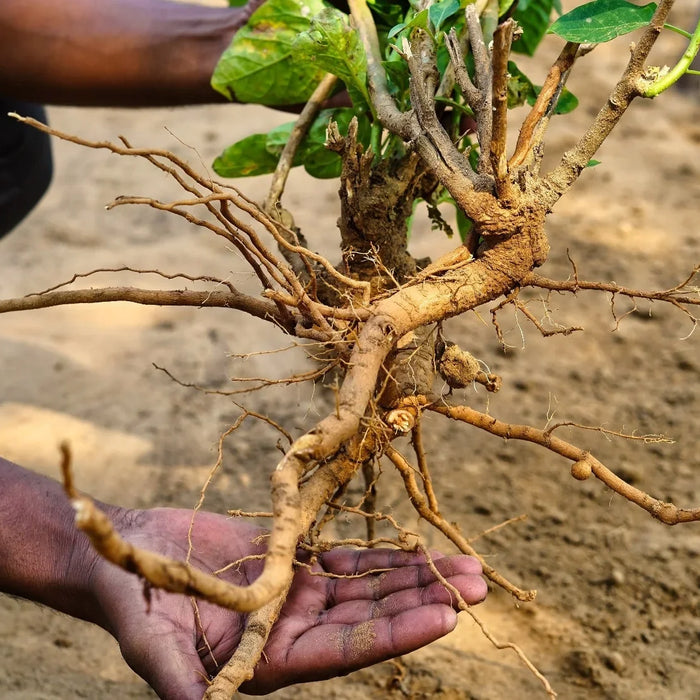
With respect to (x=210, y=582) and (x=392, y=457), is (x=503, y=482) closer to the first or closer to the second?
(x=392, y=457)

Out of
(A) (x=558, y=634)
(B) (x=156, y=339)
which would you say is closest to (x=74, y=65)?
(B) (x=156, y=339)

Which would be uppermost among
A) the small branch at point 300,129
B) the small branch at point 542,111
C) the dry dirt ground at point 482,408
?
the small branch at point 542,111

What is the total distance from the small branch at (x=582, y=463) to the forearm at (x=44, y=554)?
1.89ft

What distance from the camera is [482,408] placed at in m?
2.16

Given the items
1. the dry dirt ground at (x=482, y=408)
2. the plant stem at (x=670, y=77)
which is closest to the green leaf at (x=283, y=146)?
the dry dirt ground at (x=482, y=408)

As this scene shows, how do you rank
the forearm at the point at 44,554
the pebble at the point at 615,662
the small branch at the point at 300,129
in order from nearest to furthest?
1. the forearm at the point at 44,554
2. the small branch at the point at 300,129
3. the pebble at the point at 615,662

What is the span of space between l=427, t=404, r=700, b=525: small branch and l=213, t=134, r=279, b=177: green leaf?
0.59 meters

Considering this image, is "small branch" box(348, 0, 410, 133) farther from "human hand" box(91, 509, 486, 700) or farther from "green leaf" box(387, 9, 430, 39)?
"human hand" box(91, 509, 486, 700)

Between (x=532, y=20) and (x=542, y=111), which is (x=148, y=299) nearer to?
(x=542, y=111)

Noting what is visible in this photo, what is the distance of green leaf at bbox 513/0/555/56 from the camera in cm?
145

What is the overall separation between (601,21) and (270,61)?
566 millimetres

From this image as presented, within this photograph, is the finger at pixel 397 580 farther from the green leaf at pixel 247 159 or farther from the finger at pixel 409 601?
the green leaf at pixel 247 159

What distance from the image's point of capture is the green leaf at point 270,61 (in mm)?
1342

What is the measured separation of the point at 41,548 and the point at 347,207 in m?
0.71
